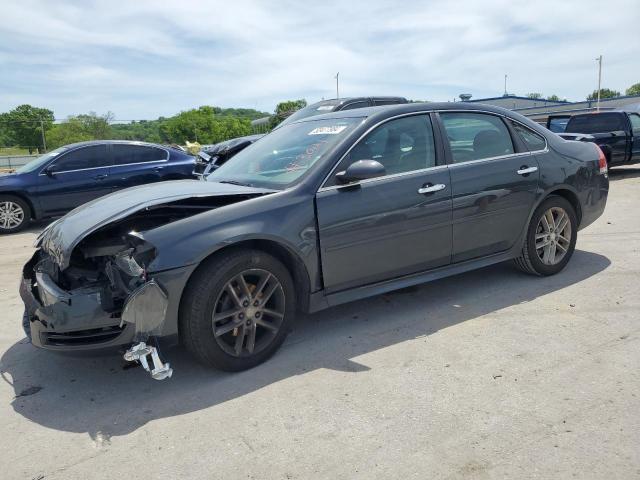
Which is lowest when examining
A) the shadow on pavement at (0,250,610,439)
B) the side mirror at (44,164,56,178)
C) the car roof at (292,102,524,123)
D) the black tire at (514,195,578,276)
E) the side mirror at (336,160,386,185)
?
the shadow on pavement at (0,250,610,439)

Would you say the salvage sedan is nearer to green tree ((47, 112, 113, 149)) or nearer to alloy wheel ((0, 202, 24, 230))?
alloy wheel ((0, 202, 24, 230))

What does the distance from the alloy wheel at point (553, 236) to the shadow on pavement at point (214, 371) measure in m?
0.24

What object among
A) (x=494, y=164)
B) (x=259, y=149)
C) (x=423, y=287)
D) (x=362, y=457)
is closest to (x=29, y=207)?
(x=259, y=149)

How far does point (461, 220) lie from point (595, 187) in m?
1.88

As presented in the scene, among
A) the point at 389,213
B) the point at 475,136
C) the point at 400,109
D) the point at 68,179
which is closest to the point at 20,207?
the point at 68,179

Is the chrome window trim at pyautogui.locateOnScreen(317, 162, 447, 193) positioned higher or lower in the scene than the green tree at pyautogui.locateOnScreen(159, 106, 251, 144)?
lower

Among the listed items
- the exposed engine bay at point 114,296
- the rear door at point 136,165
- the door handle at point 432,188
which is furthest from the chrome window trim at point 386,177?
the rear door at point 136,165

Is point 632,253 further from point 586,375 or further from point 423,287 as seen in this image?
point 586,375

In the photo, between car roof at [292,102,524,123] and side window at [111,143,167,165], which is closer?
car roof at [292,102,524,123]

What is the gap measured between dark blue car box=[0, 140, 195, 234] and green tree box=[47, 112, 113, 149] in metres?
88.3

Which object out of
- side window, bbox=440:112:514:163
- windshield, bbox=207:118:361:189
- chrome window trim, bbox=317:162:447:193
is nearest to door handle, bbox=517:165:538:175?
side window, bbox=440:112:514:163

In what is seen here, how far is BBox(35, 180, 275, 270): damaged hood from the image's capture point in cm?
326

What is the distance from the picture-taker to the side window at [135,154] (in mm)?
9555

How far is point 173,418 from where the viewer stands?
2.92 metres
